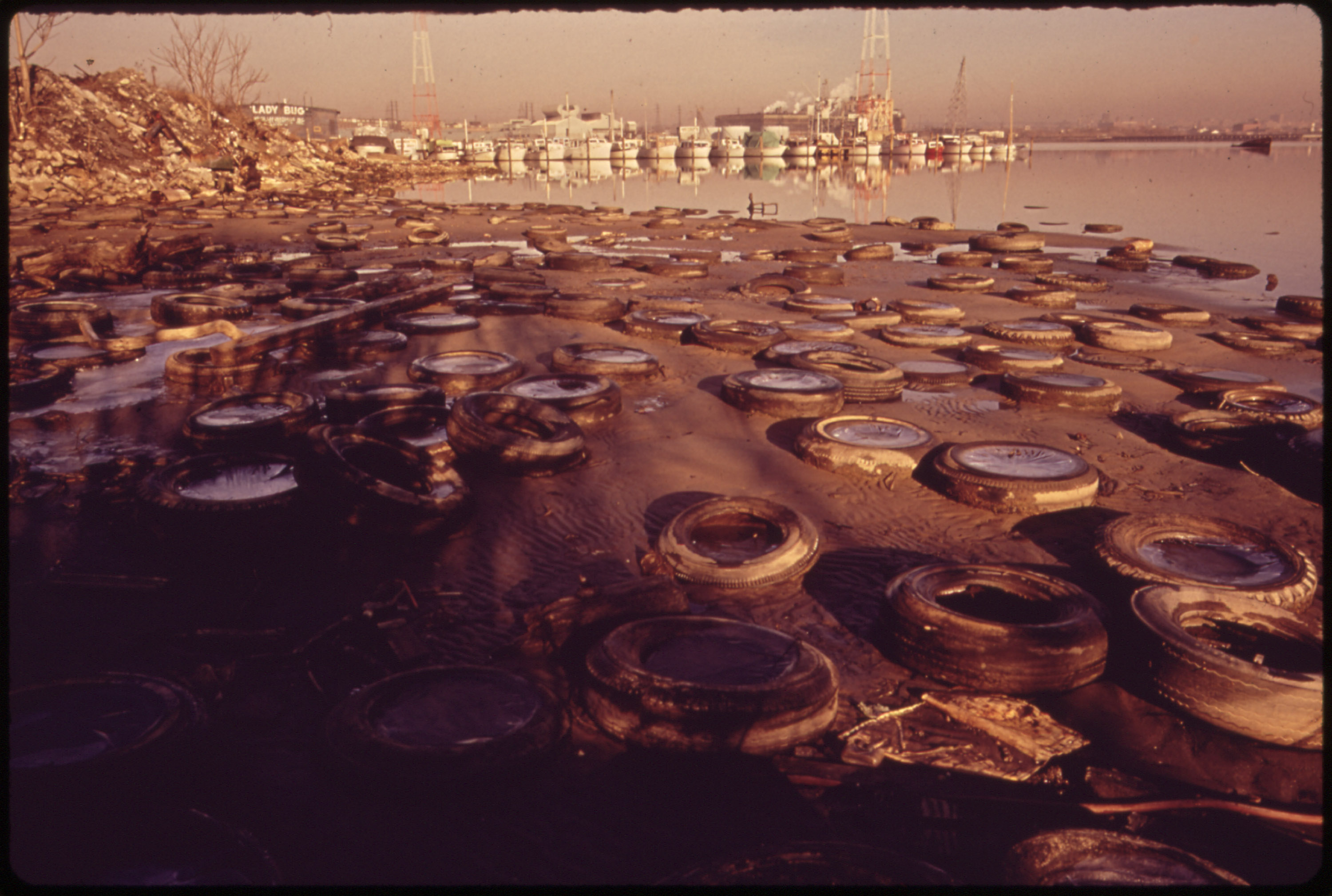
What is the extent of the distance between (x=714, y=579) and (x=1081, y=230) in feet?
102

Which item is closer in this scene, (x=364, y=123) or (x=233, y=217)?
(x=233, y=217)

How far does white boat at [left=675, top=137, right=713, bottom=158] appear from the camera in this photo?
306ft

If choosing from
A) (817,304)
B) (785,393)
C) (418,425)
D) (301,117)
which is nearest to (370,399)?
(418,425)

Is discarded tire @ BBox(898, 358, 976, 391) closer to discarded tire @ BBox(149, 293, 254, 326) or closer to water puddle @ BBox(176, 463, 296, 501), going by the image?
water puddle @ BBox(176, 463, 296, 501)

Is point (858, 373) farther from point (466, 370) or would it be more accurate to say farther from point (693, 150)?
point (693, 150)

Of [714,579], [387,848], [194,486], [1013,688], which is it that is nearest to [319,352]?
[194,486]

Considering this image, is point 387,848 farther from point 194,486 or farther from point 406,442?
point 194,486

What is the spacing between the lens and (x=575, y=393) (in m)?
8.34

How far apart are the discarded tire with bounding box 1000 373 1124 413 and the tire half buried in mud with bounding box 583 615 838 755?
6328 mm

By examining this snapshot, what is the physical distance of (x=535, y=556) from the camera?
556 centimetres

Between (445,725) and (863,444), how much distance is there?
4.88m

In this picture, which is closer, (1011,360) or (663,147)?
(1011,360)

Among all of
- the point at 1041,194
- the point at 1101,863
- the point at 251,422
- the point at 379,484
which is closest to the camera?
the point at 1101,863

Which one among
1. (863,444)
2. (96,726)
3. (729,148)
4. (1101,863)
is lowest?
(1101,863)
